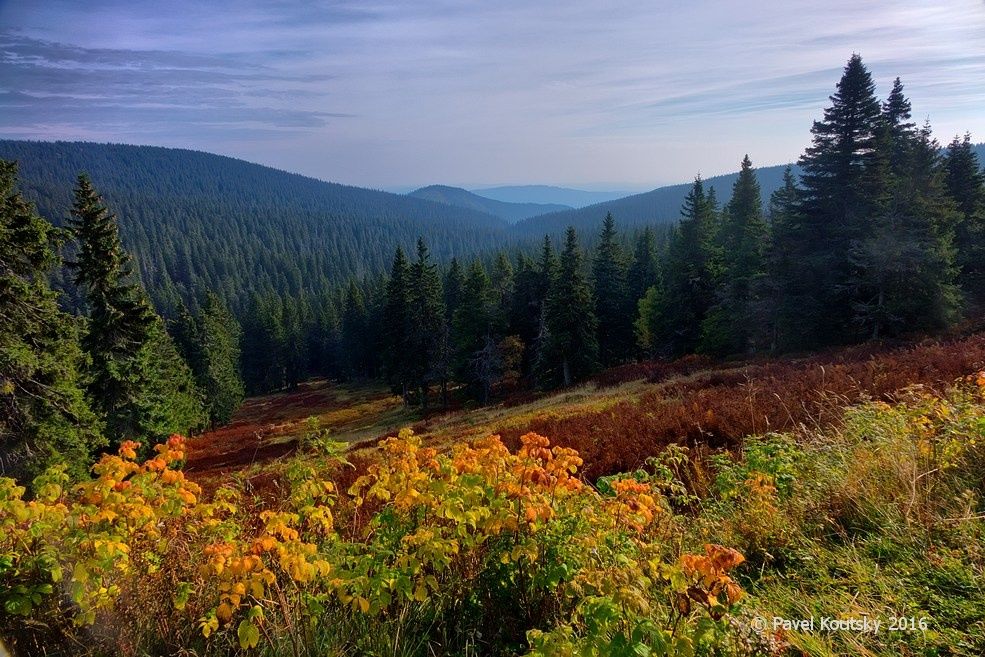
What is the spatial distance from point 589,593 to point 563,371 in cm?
3313

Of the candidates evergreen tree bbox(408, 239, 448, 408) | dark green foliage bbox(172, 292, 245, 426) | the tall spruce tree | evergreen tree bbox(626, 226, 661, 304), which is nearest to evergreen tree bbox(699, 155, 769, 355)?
evergreen tree bbox(626, 226, 661, 304)

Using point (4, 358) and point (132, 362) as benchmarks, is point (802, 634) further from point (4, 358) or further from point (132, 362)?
point (132, 362)

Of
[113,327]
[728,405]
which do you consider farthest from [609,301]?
[113,327]

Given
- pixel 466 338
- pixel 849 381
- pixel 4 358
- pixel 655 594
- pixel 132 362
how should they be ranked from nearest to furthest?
1. pixel 655 594
2. pixel 849 381
3. pixel 4 358
4. pixel 132 362
5. pixel 466 338

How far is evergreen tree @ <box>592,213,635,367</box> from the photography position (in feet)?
141

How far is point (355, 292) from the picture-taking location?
6838 centimetres

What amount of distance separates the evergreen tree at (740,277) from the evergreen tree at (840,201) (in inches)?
118

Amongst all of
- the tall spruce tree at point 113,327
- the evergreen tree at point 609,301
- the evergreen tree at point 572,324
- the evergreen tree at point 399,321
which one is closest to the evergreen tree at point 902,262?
the evergreen tree at point 572,324

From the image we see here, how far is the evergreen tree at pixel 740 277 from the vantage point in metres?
28.8

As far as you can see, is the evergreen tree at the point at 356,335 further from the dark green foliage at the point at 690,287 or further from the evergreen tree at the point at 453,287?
the dark green foliage at the point at 690,287

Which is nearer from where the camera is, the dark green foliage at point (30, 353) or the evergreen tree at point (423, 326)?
the dark green foliage at point (30, 353)

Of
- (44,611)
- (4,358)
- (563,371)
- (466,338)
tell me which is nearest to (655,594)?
(44,611)

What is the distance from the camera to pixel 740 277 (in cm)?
3134

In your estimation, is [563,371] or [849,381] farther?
[563,371]
